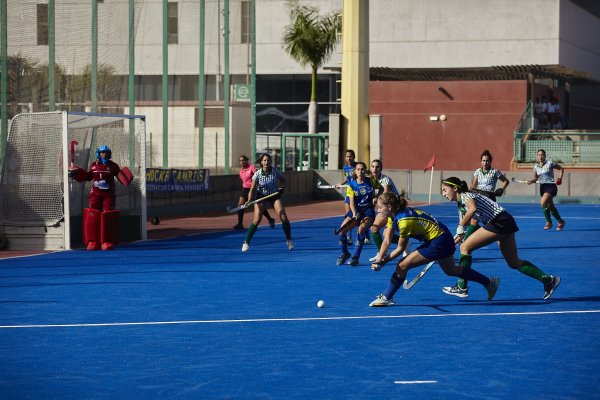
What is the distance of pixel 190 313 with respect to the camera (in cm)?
1438

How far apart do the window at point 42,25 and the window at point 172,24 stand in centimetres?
564

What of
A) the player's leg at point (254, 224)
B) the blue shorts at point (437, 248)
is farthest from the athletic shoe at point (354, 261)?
the blue shorts at point (437, 248)

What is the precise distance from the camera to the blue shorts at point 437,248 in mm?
14242

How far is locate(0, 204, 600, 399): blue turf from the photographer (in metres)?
9.98

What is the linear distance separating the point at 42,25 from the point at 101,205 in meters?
5.83

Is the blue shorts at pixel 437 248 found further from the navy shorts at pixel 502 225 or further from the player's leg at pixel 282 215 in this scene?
the player's leg at pixel 282 215

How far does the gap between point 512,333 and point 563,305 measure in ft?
8.27

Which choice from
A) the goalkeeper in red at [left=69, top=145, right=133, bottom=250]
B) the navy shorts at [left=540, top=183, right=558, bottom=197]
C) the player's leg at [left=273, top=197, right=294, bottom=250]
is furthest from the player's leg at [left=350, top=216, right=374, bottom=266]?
the navy shorts at [left=540, top=183, right=558, bottom=197]

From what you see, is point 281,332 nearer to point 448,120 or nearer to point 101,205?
point 101,205

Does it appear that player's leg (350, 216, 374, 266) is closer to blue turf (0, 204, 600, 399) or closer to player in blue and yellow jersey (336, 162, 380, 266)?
player in blue and yellow jersey (336, 162, 380, 266)

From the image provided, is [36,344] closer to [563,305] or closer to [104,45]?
[563,305]

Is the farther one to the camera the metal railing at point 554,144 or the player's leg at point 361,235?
the metal railing at point 554,144

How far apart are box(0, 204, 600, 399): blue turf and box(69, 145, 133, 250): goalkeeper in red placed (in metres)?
2.28

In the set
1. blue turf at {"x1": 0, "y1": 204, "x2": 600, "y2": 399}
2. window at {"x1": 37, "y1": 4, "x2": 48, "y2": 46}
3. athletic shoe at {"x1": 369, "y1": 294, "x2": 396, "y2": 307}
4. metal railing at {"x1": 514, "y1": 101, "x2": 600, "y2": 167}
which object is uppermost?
window at {"x1": 37, "y1": 4, "x2": 48, "y2": 46}
